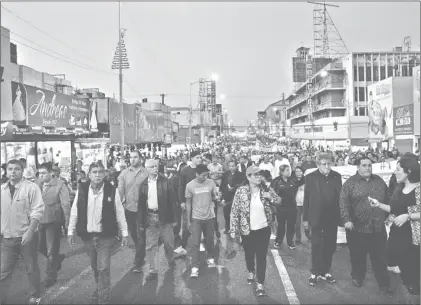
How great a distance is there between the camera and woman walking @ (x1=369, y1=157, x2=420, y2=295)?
4660 millimetres

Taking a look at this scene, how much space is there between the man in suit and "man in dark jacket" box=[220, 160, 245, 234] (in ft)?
10.0

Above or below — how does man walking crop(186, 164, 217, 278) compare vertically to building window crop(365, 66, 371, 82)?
below

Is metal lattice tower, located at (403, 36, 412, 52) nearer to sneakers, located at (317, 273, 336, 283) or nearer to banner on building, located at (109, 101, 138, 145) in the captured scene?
banner on building, located at (109, 101, 138, 145)

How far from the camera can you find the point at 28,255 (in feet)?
17.4

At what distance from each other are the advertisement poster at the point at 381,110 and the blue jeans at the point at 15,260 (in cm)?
3598

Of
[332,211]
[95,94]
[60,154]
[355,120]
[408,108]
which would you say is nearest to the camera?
[332,211]

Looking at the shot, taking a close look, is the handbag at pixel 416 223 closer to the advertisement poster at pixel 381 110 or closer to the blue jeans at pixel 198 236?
the blue jeans at pixel 198 236

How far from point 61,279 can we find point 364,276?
14.5 ft

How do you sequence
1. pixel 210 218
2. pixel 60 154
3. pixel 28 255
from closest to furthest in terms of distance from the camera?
pixel 28 255, pixel 210 218, pixel 60 154

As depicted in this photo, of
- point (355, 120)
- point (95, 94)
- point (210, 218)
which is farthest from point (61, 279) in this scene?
point (355, 120)

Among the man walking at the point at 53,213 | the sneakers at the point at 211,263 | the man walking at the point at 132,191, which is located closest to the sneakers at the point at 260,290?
the sneakers at the point at 211,263

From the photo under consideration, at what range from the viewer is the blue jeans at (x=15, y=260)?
5.11 metres

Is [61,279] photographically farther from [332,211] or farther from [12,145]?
[12,145]

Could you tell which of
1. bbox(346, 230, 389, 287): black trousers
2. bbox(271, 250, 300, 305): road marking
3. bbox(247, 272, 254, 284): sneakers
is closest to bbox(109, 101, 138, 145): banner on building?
bbox(271, 250, 300, 305): road marking
